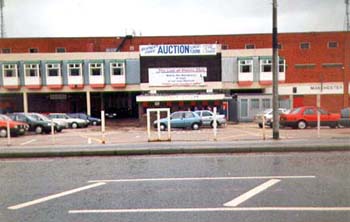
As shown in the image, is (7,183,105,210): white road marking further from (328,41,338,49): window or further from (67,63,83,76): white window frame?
(328,41,338,49): window

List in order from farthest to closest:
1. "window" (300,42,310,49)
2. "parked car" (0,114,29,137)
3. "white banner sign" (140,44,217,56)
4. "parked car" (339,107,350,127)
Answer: "window" (300,42,310,49), "white banner sign" (140,44,217,56), "parked car" (339,107,350,127), "parked car" (0,114,29,137)

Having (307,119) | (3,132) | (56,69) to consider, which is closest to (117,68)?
(56,69)

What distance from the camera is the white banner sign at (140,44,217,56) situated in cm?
3411

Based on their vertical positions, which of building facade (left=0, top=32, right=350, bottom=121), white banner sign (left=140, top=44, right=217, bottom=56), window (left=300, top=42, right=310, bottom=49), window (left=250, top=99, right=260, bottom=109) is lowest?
window (left=250, top=99, right=260, bottom=109)

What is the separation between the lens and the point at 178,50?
3416cm

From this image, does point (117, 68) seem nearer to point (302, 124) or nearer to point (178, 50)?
point (178, 50)

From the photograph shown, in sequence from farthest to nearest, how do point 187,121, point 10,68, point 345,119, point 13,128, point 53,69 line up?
point 53,69
point 10,68
point 187,121
point 345,119
point 13,128

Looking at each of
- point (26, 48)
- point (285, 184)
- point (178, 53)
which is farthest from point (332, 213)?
point (26, 48)

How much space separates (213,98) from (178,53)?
6.51 metres

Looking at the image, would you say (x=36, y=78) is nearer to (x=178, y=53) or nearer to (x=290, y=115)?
(x=178, y=53)

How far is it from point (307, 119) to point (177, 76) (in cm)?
1678

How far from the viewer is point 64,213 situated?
503 centimetres

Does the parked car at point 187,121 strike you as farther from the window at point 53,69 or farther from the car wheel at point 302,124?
the window at point 53,69

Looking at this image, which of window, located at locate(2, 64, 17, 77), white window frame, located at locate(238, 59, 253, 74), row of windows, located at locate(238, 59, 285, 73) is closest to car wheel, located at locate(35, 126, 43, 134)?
window, located at locate(2, 64, 17, 77)
